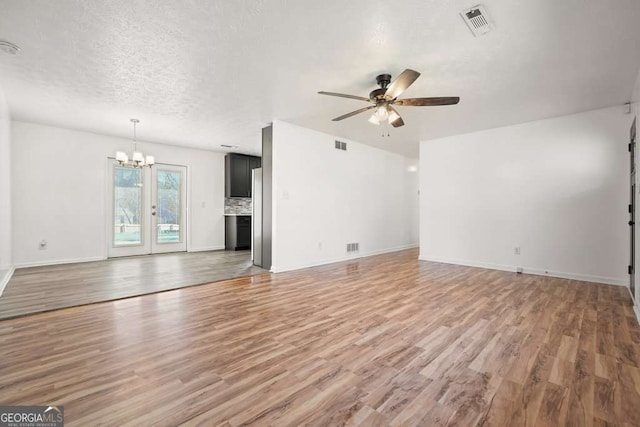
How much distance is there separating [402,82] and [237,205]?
662cm

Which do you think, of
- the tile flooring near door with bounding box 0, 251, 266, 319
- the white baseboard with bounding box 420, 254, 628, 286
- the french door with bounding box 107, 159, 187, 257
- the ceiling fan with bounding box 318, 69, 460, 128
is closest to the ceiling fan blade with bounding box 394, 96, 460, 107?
the ceiling fan with bounding box 318, 69, 460, 128

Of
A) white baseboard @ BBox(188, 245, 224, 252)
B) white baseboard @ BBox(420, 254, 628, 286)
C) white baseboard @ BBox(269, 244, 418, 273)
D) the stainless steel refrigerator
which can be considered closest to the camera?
white baseboard @ BBox(420, 254, 628, 286)

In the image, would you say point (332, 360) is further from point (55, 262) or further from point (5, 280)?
point (55, 262)

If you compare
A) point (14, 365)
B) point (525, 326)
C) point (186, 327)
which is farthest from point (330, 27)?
point (14, 365)

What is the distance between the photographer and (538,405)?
1.61m

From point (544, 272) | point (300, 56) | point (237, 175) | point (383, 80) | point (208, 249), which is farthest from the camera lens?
point (237, 175)

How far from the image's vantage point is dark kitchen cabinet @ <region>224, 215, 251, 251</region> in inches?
307

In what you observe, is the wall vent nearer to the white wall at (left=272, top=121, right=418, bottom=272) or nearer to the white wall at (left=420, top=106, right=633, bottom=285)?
the white wall at (left=272, top=121, right=418, bottom=272)

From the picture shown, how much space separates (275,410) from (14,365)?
1994 mm

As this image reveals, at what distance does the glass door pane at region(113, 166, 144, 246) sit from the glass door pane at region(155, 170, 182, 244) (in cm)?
40

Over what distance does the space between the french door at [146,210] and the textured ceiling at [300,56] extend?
2.00 m

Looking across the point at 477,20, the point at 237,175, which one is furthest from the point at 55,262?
the point at 477,20

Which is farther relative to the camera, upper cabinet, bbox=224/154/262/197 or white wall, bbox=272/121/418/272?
upper cabinet, bbox=224/154/262/197

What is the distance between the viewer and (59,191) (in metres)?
5.60
